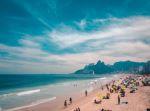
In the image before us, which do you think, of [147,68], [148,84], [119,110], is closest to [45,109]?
[119,110]

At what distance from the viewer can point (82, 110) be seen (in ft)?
102

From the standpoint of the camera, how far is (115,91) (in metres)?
48.9

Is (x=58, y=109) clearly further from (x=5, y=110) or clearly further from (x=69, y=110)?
(x=5, y=110)

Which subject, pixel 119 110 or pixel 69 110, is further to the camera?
pixel 69 110

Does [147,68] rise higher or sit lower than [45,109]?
higher

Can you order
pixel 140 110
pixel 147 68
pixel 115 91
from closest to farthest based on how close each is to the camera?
pixel 140 110, pixel 115 91, pixel 147 68

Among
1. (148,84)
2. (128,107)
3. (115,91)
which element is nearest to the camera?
(128,107)

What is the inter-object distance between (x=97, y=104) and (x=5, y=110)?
1566 centimetres

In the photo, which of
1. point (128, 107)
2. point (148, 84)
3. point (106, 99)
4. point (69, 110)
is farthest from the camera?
point (148, 84)

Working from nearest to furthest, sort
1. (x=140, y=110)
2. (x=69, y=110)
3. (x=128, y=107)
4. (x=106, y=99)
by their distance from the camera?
(x=140, y=110), (x=128, y=107), (x=69, y=110), (x=106, y=99)

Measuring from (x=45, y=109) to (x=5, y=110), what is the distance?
261 inches

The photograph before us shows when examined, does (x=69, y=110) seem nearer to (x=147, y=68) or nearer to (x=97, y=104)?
(x=97, y=104)

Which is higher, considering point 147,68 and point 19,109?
point 147,68

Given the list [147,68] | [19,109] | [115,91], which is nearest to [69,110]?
[19,109]
